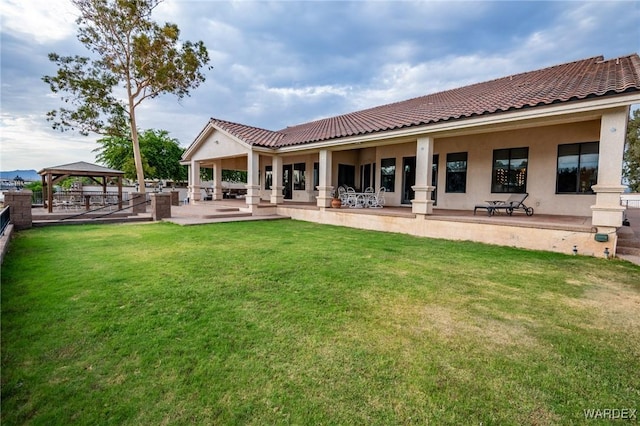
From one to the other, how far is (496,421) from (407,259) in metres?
4.36

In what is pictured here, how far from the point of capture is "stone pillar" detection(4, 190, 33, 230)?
893cm

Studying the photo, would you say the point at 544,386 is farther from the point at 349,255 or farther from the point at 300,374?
the point at 349,255

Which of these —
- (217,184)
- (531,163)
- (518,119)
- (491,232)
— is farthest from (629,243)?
(217,184)

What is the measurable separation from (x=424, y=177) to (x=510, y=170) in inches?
152

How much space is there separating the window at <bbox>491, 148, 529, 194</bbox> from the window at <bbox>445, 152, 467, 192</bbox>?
1.02 metres

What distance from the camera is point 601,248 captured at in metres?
6.43

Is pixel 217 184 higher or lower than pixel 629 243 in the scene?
higher

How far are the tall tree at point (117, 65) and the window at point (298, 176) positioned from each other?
8.60 m

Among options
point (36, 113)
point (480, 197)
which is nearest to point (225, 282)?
point (480, 197)

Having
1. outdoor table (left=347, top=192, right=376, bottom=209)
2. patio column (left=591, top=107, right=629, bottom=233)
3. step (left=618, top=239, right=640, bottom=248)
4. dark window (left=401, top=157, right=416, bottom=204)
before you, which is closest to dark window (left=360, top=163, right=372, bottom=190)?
dark window (left=401, top=157, right=416, bottom=204)

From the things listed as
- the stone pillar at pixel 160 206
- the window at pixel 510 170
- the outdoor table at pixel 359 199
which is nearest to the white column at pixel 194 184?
the stone pillar at pixel 160 206

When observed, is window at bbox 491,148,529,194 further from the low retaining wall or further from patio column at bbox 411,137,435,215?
the low retaining wall

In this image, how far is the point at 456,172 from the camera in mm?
11859

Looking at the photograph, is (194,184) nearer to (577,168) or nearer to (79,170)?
(79,170)
